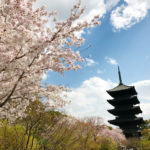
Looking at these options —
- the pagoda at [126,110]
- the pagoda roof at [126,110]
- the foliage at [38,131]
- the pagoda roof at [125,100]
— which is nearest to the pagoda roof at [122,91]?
the pagoda at [126,110]

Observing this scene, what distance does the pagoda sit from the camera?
25.5 meters

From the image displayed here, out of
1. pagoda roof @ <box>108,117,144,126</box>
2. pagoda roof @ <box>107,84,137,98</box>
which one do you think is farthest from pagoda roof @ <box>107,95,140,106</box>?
pagoda roof @ <box>108,117,144,126</box>

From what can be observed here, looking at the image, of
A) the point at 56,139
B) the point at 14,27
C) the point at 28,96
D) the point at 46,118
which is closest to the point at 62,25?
the point at 14,27

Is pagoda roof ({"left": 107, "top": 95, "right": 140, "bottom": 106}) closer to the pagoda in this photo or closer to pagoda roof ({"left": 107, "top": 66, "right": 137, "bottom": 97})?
the pagoda

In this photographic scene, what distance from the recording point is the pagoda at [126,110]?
83.8 feet

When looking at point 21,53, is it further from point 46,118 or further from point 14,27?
point 46,118

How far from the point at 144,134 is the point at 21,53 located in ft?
84.1

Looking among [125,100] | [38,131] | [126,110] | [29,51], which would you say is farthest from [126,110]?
[29,51]

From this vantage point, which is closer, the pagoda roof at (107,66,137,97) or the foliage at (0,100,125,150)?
the foliage at (0,100,125,150)

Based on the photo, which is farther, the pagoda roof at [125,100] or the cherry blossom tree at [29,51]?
the pagoda roof at [125,100]

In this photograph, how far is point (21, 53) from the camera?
4598 mm

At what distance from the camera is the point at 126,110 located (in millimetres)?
26734

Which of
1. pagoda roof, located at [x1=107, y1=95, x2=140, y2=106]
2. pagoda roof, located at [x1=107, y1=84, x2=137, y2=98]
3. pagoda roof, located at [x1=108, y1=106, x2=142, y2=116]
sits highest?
pagoda roof, located at [x1=107, y1=84, x2=137, y2=98]

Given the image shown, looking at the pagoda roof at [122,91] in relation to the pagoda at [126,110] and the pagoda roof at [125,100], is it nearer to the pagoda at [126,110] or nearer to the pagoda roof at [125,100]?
the pagoda at [126,110]
